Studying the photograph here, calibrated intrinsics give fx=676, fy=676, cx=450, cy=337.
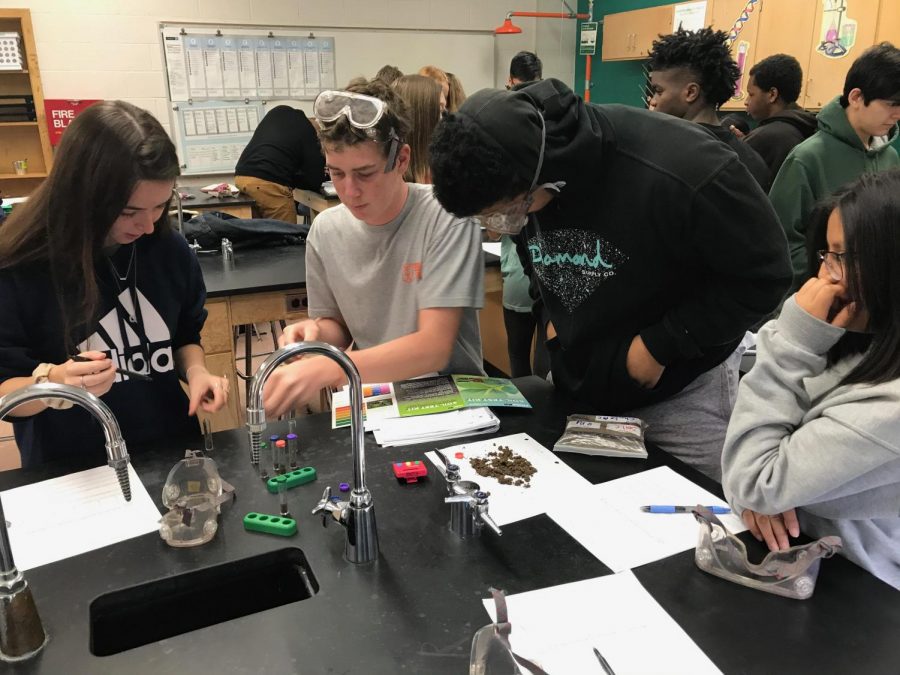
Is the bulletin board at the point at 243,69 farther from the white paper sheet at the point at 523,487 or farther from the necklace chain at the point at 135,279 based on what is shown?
the white paper sheet at the point at 523,487

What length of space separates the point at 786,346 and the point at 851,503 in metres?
0.25

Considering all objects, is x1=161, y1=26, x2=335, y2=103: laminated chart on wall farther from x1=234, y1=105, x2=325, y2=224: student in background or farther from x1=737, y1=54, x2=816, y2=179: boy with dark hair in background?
x1=737, y1=54, x2=816, y2=179: boy with dark hair in background

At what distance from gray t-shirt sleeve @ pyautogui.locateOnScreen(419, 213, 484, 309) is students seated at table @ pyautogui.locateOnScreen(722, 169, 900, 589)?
663mm

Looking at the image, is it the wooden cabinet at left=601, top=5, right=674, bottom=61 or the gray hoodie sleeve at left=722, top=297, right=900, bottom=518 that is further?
the wooden cabinet at left=601, top=5, right=674, bottom=61

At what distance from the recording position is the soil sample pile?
1.22 meters

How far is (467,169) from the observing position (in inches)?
45.4

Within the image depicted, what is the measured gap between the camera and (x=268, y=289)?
103 inches

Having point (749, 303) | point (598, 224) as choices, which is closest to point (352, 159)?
point (598, 224)

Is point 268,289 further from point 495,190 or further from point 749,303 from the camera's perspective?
point 749,303

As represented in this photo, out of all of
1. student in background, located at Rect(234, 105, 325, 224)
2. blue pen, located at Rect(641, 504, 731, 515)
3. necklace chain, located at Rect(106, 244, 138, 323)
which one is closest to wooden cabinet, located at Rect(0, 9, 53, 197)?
student in background, located at Rect(234, 105, 325, 224)

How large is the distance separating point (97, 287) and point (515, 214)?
87 cm

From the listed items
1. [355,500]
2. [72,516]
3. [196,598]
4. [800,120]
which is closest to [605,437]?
[355,500]

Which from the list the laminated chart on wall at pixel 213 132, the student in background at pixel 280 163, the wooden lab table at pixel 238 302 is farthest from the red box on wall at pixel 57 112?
the wooden lab table at pixel 238 302

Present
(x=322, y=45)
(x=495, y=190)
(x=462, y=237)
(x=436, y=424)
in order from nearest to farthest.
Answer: (x=495, y=190), (x=436, y=424), (x=462, y=237), (x=322, y=45)
